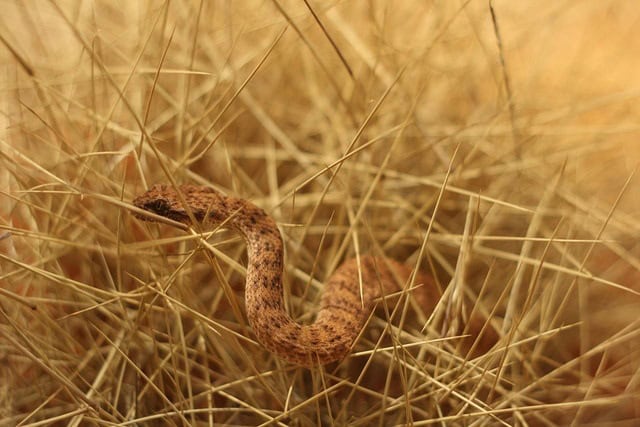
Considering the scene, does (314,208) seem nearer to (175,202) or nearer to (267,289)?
(267,289)

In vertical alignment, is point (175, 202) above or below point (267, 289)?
above

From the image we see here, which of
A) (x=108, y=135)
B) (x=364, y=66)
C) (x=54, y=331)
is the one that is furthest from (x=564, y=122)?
(x=54, y=331)

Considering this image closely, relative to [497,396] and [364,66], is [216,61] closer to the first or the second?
[364,66]

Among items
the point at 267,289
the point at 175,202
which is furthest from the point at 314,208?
the point at 175,202

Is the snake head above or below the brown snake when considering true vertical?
above

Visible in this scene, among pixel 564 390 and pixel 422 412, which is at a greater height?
pixel 422 412
